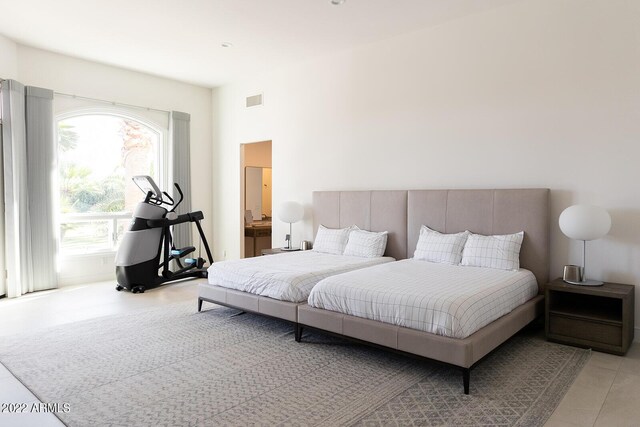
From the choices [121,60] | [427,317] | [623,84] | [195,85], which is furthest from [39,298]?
[623,84]

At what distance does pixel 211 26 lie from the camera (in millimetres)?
4656

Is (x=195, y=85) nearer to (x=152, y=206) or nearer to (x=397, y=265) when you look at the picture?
(x=152, y=206)

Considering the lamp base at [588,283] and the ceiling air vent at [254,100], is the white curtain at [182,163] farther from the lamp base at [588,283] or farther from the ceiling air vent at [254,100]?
the lamp base at [588,283]

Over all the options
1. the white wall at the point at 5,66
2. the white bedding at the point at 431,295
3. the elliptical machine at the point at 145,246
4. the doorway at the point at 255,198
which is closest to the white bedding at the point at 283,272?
the white bedding at the point at 431,295

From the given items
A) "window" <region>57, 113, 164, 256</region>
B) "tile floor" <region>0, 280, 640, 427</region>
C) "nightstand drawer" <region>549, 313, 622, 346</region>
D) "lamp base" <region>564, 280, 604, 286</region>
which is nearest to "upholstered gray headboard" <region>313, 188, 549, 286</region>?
"lamp base" <region>564, 280, 604, 286</region>

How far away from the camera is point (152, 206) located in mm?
5676

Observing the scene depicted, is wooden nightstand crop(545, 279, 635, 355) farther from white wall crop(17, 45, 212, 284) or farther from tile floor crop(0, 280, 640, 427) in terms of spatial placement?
white wall crop(17, 45, 212, 284)

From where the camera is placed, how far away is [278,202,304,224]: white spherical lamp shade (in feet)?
19.0

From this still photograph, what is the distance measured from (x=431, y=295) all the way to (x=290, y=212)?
3189 mm

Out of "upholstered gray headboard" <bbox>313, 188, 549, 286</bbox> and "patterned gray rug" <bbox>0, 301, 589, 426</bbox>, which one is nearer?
"patterned gray rug" <bbox>0, 301, 589, 426</bbox>

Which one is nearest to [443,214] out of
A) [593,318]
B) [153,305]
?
[593,318]

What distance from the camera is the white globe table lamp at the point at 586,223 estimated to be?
3.33 m

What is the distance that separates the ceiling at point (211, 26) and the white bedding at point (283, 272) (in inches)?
104

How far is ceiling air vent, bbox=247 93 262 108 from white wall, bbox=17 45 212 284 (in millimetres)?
1118
